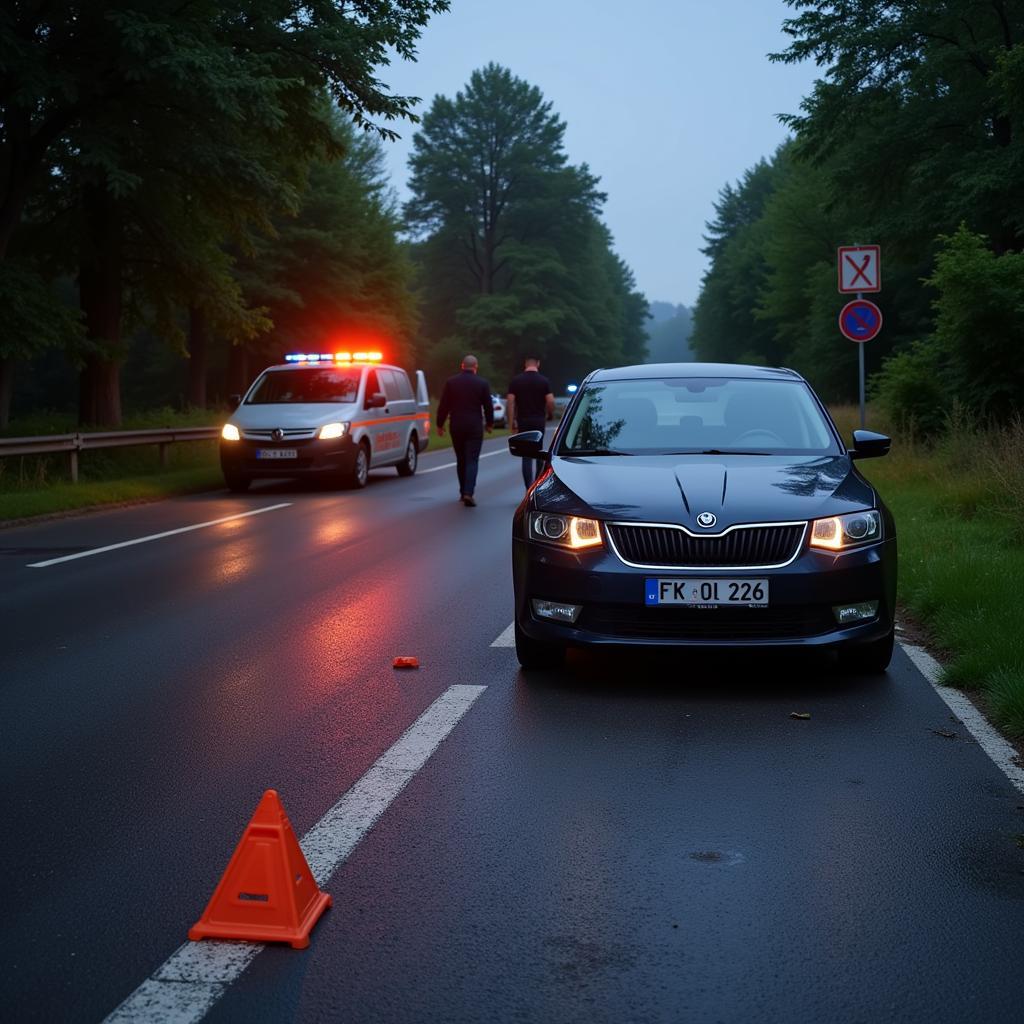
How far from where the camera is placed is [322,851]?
14.7 ft

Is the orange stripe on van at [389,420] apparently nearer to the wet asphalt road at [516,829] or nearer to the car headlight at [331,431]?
the car headlight at [331,431]

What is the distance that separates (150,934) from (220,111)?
19.2m

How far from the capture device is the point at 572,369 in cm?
8838

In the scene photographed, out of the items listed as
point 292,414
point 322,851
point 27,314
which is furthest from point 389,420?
point 322,851

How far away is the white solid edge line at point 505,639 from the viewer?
328 inches

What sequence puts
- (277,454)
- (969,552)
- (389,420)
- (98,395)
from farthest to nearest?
(98,395) → (389,420) → (277,454) → (969,552)

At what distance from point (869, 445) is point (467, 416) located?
35.6 feet

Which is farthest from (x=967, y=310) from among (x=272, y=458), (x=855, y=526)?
(x=855, y=526)

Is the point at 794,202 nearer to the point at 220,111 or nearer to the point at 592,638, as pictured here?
the point at 220,111

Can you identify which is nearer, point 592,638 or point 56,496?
point 592,638

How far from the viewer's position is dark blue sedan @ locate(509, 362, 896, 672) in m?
6.72

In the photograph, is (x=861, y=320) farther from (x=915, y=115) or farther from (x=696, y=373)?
(x=915, y=115)

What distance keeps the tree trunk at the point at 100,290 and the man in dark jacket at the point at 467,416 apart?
828 cm

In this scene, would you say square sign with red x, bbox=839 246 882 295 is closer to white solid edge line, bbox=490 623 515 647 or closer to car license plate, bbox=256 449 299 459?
car license plate, bbox=256 449 299 459
